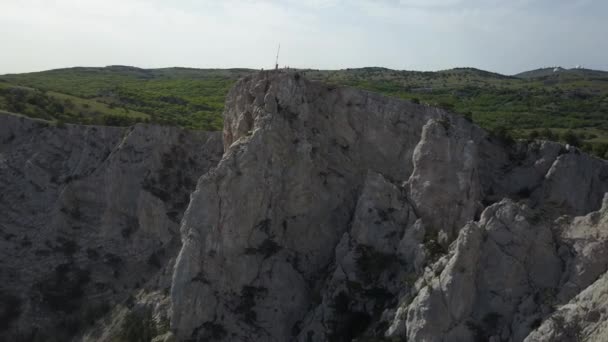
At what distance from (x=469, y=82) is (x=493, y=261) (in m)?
117

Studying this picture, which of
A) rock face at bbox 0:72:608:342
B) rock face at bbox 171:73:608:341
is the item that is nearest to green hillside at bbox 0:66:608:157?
rock face at bbox 171:73:608:341

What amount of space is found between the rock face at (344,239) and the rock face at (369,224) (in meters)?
0.10

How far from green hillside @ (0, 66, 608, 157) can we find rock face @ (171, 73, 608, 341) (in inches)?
204

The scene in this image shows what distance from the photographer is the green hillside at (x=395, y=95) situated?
6519cm

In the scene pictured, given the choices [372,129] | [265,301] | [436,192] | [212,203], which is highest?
[372,129]

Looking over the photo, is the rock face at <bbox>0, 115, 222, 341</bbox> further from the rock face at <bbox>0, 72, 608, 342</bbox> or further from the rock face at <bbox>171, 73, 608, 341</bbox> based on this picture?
the rock face at <bbox>171, 73, 608, 341</bbox>

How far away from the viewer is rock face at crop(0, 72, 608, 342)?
30.4 m

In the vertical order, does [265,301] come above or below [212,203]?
below

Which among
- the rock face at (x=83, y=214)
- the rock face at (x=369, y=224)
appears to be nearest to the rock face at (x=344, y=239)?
the rock face at (x=369, y=224)

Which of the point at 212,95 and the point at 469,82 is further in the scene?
the point at 469,82

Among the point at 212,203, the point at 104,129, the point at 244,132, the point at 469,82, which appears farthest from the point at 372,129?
the point at 469,82

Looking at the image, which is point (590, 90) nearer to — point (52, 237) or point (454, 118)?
point (454, 118)

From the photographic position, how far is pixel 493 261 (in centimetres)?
3138

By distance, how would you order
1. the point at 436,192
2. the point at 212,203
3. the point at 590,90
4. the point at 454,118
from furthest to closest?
the point at 590,90, the point at 454,118, the point at 212,203, the point at 436,192
